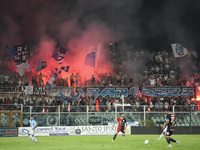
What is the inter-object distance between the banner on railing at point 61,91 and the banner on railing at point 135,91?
900mm

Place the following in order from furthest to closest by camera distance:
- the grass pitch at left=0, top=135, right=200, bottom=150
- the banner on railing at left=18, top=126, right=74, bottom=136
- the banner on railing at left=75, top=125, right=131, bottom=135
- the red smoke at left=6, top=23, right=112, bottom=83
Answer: the red smoke at left=6, top=23, right=112, bottom=83 < the banner on railing at left=75, top=125, right=131, bottom=135 < the banner on railing at left=18, top=126, right=74, bottom=136 < the grass pitch at left=0, top=135, right=200, bottom=150

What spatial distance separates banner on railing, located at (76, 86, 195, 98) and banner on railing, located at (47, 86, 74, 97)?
0.90 meters

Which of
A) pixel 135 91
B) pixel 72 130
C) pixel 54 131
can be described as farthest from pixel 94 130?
pixel 135 91

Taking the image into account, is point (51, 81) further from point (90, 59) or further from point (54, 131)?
point (54, 131)

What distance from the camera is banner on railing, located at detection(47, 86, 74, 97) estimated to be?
40781mm

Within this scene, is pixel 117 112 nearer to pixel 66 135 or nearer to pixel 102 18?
pixel 66 135

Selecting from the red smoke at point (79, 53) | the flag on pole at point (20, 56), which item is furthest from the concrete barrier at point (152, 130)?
the flag on pole at point (20, 56)

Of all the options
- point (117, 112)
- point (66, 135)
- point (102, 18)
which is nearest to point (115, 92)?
point (117, 112)

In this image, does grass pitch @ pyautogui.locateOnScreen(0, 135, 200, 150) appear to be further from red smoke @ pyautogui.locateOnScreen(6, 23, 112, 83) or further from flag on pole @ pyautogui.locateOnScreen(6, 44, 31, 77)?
red smoke @ pyautogui.locateOnScreen(6, 23, 112, 83)

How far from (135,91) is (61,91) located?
861cm

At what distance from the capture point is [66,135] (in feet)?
105

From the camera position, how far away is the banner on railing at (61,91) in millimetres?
40781

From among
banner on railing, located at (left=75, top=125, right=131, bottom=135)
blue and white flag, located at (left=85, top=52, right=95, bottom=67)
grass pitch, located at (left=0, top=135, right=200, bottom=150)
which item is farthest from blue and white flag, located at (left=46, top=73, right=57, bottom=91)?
grass pitch, located at (left=0, top=135, right=200, bottom=150)

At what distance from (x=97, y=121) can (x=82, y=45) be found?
19.5 metres
